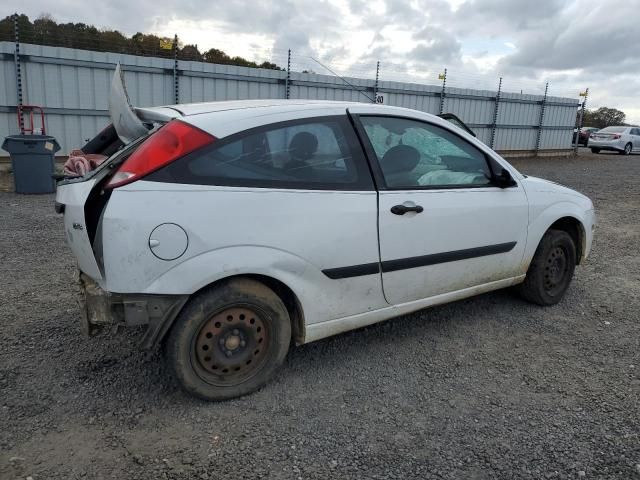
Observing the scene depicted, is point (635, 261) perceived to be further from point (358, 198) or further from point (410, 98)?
point (410, 98)

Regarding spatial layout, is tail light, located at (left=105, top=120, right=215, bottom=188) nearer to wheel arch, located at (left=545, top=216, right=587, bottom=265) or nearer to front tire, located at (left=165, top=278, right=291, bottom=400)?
front tire, located at (left=165, top=278, right=291, bottom=400)

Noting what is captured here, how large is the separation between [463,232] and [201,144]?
180 cm

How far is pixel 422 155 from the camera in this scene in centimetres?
345

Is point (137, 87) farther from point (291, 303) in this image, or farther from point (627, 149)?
point (627, 149)

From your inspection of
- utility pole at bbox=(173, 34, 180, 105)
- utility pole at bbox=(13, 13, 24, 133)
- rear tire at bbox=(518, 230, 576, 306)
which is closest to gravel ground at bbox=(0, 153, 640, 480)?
rear tire at bbox=(518, 230, 576, 306)

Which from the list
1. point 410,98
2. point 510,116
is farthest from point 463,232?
point 510,116

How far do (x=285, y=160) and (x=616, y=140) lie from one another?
2576cm

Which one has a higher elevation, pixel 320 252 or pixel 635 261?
pixel 320 252

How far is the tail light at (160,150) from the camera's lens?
8.30 ft

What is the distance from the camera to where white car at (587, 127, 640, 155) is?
24.3 metres

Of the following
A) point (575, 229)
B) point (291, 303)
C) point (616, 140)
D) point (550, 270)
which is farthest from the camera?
point (616, 140)

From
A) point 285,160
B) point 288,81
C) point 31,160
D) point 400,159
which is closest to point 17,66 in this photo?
point 31,160

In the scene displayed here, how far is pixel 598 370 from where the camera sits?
3.30 metres

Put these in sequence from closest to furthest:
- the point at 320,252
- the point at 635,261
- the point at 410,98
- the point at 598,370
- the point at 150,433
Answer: the point at 150,433
the point at 320,252
the point at 598,370
the point at 635,261
the point at 410,98
